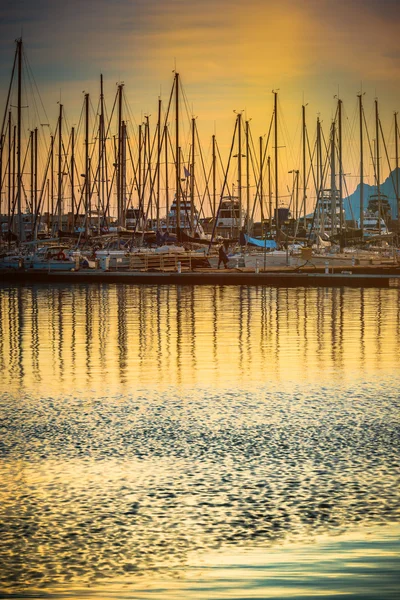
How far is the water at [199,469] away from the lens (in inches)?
256

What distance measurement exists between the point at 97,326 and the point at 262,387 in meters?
11.1

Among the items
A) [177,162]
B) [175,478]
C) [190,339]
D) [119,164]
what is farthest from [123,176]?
[175,478]

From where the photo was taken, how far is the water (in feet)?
21.3

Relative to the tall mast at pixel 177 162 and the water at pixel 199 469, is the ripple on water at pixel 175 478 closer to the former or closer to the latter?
the water at pixel 199 469

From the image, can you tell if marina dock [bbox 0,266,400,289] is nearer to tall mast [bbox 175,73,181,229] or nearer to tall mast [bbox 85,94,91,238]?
tall mast [bbox 175,73,181,229]

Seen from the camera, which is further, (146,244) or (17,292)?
(146,244)

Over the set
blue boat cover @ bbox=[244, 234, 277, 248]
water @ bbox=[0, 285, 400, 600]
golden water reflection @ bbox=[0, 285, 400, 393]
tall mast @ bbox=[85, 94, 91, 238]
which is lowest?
golden water reflection @ bbox=[0, 285, 400, 393]

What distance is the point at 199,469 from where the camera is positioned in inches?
366

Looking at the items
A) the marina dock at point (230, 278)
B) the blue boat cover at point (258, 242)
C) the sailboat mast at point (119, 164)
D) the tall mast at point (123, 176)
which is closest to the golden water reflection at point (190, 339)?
the marina dock at point (230, 278)

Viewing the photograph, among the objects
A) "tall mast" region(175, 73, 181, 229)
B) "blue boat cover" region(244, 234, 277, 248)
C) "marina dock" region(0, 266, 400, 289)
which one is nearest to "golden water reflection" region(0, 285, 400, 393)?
"marina dock" region(0, 266, 400, 289)

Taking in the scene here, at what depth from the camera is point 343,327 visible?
24938 mm

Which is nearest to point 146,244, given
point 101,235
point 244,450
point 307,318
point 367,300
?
point 101,235

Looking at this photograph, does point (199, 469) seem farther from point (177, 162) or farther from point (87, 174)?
point (87, 174)

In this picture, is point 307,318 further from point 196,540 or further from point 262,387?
point 196,540
